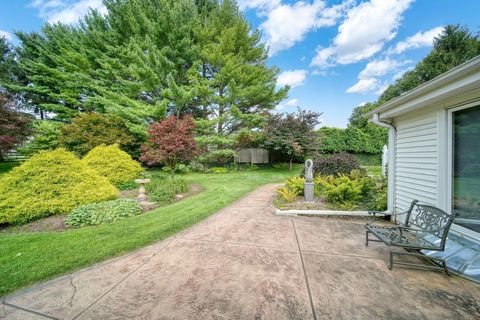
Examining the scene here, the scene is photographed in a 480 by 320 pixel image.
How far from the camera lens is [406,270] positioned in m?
2.24

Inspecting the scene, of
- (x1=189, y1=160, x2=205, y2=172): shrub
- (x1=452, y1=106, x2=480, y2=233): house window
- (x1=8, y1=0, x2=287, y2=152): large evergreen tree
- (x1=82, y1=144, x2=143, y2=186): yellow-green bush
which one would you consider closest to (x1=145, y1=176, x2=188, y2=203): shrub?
(x1=82, y1=144, x2=143, y2=186): yellow-green bush

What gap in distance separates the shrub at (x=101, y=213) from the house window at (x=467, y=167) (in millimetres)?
5670

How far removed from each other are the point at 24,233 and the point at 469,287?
21.1 feet

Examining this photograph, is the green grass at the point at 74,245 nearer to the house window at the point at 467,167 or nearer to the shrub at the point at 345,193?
the shrub at the point at 345,193

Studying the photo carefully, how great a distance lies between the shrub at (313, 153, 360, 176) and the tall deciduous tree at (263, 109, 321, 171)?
4.44 m

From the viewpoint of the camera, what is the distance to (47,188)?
4.25 m

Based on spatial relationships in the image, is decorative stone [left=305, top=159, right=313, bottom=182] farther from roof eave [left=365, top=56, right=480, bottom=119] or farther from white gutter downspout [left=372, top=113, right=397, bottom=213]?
roof eave [left=365, top=56, right=480, bottom=119]

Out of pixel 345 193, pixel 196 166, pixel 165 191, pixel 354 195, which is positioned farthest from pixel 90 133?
pixel 354 195

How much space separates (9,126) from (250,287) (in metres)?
11.6

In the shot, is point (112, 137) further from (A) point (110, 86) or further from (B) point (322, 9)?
(B) point (322, 9)

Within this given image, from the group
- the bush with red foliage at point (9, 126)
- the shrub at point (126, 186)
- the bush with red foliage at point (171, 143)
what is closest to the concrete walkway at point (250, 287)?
the bush with red foliage at point (171, 143)

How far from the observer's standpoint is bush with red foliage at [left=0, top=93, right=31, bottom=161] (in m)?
7.72

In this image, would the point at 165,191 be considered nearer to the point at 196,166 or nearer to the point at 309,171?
the point at 309,171

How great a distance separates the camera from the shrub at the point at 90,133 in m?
10.4
